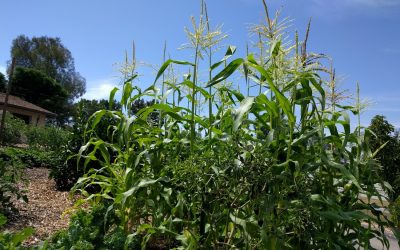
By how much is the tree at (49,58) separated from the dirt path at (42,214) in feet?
142

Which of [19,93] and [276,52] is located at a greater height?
[19,93]

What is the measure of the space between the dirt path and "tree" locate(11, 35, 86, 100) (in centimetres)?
4322

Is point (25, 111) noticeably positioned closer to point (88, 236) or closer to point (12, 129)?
point (12, 129)

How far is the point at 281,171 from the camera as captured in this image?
2225 mm

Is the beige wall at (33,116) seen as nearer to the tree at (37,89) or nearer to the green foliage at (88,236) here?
the tree at (37,89)

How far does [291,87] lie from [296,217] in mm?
779

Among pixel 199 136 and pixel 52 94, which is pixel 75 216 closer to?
pixel 199 136

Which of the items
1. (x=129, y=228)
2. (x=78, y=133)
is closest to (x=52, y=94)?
(x=78, y=133)

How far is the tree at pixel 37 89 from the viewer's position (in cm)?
3994

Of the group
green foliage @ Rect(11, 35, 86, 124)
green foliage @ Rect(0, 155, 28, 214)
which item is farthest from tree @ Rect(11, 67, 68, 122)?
green foliage @ Rect(0, 155, 28, 214)

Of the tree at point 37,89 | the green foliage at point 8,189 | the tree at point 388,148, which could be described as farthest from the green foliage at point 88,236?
the tree at point 37,89

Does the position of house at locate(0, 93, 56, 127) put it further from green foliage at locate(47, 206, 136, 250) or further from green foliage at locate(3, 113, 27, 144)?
green foliage at locate(47, 206, 136, 250)

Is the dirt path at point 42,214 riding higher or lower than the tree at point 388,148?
lower

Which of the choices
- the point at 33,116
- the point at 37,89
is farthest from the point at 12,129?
the point at 37,89
